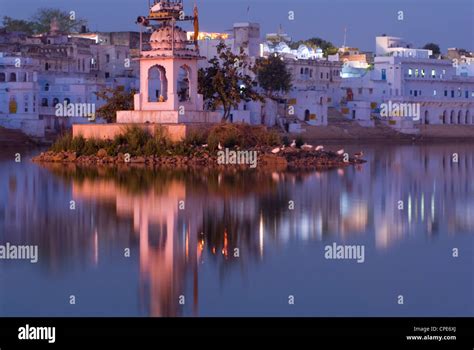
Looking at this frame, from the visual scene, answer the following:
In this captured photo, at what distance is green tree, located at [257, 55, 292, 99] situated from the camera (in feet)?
209

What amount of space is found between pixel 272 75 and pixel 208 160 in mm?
31156

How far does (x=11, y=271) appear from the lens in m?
14.2

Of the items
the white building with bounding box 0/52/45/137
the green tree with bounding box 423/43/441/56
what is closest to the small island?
the white building with bounding box 0/52/45/137

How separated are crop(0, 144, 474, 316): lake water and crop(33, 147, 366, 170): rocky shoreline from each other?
19.5ft

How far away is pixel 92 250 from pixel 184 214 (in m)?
3.96
